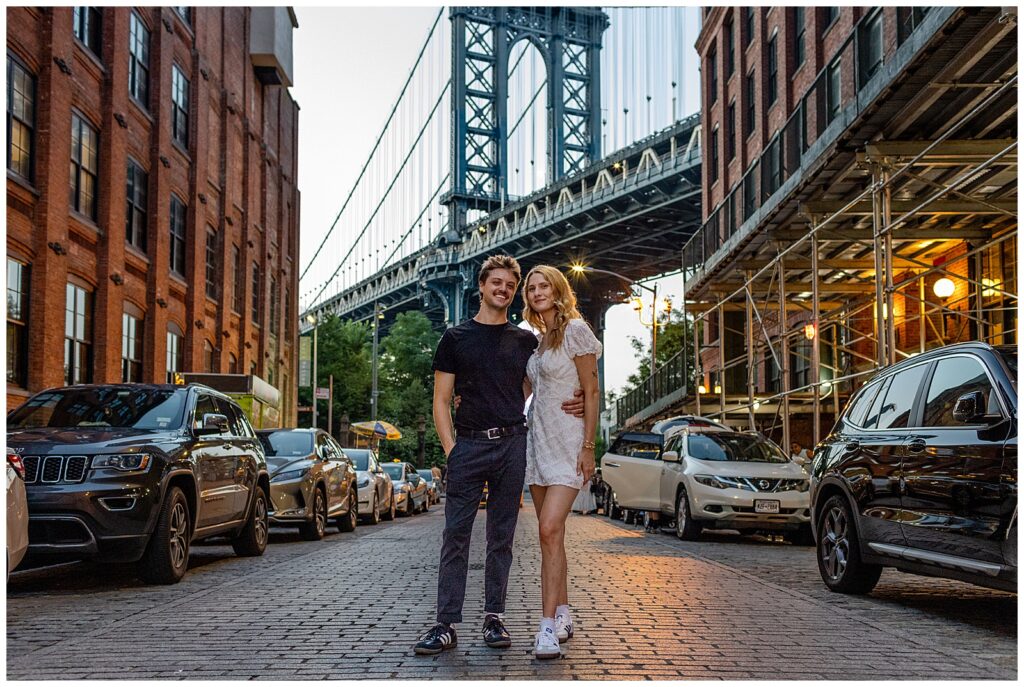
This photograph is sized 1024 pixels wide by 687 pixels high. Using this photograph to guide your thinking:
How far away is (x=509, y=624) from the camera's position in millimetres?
6812

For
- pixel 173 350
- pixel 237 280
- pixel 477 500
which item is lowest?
pixel 477 500

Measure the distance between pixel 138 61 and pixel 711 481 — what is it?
56.4 feet

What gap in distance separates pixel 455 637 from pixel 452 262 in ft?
231

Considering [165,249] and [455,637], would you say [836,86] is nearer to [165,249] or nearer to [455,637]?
[165,249]

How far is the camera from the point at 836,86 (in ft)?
76.2

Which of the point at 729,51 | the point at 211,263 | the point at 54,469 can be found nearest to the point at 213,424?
the point at 54,469

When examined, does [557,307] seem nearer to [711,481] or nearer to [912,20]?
[711,481]

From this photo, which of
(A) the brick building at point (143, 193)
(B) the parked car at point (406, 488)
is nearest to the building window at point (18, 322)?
(A) the brick building at point (143, 193)

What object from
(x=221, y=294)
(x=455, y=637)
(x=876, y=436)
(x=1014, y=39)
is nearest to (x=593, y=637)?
(x=455, y=637)

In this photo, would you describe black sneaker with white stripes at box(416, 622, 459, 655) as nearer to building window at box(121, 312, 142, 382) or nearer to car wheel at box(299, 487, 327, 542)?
car wheel at box(299, 487, 327, 542)

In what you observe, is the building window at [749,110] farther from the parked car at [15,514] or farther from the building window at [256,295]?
the parked car at [15,514]

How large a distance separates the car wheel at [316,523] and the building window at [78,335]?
306 inches

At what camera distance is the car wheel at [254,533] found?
1212cm

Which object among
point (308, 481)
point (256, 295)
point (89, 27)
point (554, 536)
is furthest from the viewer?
point (256, 295)
